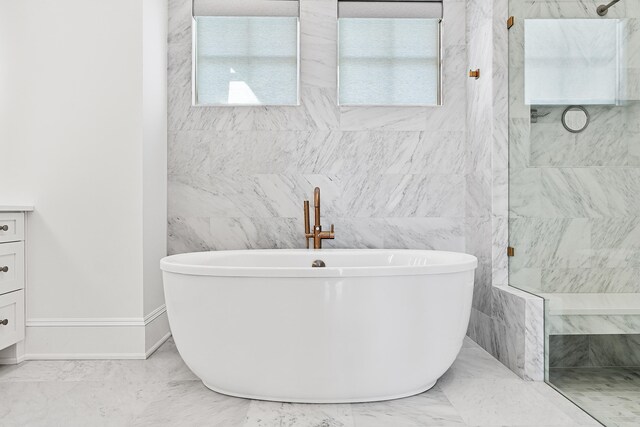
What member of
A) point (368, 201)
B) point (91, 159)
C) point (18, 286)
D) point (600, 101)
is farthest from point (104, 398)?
point (600, 101)

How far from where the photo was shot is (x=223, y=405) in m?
2.01

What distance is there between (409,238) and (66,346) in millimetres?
2012

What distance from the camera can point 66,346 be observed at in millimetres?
2650

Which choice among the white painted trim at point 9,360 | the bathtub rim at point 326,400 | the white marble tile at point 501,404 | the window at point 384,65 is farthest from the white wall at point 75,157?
the white marble tile at point 501,404

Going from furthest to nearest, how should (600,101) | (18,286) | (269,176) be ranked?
1. (269,176)
2. (18,286)
3. (600,101)

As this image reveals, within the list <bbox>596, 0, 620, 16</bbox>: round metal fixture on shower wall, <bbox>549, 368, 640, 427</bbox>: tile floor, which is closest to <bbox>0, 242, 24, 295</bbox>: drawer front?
<bbox>549, 368, 640, 427</bbox>: tile floor

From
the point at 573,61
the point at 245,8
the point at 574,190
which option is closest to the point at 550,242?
the point at 574,190

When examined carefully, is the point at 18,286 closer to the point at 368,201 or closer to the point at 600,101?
the point at 368,201

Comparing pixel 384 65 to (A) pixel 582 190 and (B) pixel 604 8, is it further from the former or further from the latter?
(A) pixel 582 190

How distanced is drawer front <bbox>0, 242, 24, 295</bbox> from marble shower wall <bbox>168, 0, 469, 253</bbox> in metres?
0.86

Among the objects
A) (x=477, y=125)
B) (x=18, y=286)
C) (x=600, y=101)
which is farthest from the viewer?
(x=477, y=125)

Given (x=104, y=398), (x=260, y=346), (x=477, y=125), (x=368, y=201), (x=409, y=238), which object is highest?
(x=477, y=125)

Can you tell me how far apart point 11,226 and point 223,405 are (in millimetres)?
1390

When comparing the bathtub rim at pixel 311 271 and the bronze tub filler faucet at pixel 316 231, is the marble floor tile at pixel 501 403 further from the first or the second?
the bronze tub filler faucet at pixel 316 231
